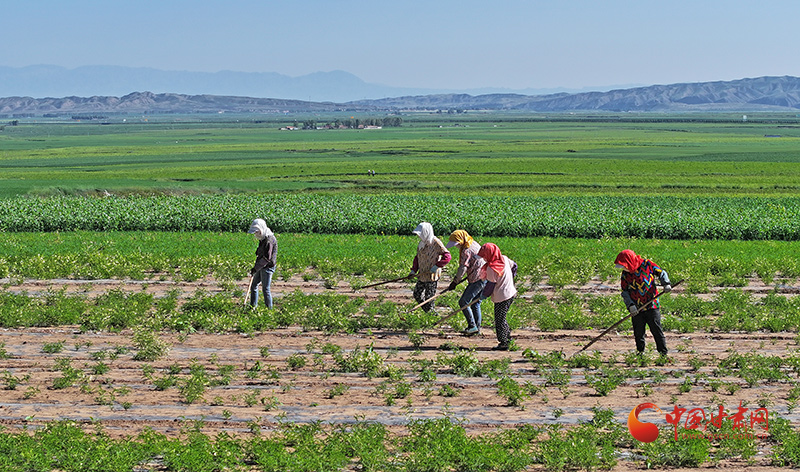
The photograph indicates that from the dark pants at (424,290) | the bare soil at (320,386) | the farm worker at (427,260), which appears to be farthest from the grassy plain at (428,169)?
the bare soil at (320,386)

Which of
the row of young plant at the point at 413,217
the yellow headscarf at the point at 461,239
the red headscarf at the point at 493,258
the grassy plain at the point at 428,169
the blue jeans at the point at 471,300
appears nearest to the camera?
the red headscarf at the point at 493,258

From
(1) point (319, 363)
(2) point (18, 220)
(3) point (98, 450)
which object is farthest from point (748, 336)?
(2) point (18, 220)

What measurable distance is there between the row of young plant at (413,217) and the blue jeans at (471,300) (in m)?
17.8

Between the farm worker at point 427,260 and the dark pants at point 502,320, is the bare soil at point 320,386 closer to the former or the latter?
the dark pants at point 502,320

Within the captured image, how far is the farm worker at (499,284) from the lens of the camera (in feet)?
44.6

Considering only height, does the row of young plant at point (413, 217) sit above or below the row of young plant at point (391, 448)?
below

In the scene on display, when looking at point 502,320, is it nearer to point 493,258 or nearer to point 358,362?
point 493,258

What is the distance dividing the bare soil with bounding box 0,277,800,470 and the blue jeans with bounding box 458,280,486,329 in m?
0.34

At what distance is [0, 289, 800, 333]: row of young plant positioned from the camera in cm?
1552

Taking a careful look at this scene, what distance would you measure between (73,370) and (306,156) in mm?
89940

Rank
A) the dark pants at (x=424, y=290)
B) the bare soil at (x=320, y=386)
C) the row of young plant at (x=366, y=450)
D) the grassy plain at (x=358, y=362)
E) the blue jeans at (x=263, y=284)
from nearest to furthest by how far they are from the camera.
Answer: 1. the row of young plant at (x=366, y=450)
2. the grassy plain at (x=358, y=362)
3. the bare soil at (x=320, y=386)
4. the dark pants at (x=424, y=290)
5. the blue jeans at (x=263, y=284)

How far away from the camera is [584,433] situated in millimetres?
9625

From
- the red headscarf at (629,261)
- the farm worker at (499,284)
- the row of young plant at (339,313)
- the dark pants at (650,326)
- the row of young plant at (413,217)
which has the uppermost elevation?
the red headscarf at (629,261)

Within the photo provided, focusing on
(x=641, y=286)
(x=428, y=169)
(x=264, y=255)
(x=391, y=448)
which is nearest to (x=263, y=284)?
(x=264, y=255)
